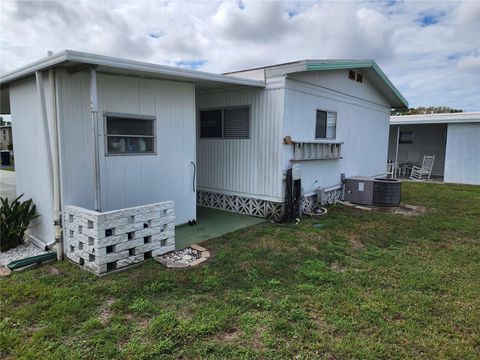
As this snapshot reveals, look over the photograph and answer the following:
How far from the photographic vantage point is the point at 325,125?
7938 millimetres

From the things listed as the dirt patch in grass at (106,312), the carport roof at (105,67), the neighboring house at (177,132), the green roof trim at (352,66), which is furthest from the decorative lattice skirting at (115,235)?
the green roof trim at (352,66)

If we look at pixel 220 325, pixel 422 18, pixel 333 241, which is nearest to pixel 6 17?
pixel 220 325

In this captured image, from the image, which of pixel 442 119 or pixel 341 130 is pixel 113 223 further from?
pixel 442 119

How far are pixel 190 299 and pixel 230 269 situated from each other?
855mm

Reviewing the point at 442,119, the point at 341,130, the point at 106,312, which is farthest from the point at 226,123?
the point at 442,119

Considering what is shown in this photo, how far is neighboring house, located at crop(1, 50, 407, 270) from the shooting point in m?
4.29

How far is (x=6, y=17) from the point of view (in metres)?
4.65

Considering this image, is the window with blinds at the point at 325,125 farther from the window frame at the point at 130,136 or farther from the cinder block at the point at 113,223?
the cinder block at the point at 113,223

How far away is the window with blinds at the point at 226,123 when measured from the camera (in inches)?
276

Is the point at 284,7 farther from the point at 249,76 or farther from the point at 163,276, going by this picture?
the point at 163,276

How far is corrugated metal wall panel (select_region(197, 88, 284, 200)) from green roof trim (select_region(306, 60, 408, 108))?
763mm

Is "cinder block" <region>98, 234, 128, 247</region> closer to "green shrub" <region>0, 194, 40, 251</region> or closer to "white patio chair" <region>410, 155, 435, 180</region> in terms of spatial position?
"green shrub" <region>0, 194, 40, 251</region>

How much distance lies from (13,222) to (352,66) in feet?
23.8

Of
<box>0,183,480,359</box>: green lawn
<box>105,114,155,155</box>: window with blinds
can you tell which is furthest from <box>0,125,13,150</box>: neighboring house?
<box>0,183,480,359</box>: green lawn
